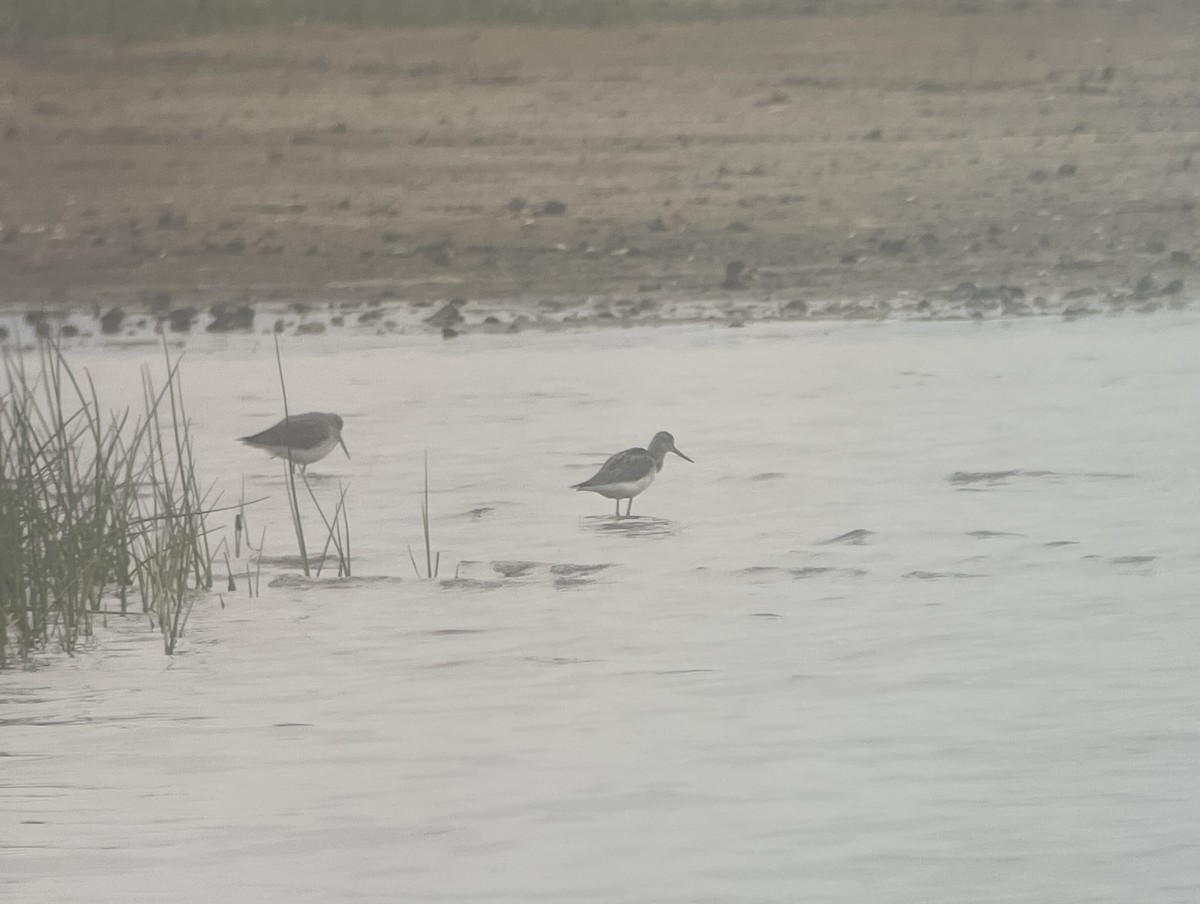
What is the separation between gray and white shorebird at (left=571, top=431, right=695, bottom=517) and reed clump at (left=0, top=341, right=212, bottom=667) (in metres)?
0.60

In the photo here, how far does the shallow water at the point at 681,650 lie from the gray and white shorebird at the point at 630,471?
3cm

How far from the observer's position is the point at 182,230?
10.6 feet

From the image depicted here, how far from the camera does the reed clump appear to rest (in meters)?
2.49

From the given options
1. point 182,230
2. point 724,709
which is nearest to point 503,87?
point 182,230

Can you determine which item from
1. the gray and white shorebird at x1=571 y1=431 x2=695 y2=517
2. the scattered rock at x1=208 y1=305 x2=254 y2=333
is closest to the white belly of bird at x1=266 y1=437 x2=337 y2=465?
the scattered rock at x1=208 y1=305 x2=254 y2=333

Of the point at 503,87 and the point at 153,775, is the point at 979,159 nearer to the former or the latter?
the point at 503,87

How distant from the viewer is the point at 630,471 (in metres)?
2.81

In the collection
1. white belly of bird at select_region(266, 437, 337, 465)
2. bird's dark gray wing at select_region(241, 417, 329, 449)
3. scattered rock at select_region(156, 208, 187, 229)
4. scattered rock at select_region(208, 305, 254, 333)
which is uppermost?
scattered rock at select_region(156, 208, 187, 229)

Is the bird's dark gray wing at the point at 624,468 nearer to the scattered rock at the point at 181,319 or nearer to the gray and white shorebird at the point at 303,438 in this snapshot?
the gray and white shorebird at the point at 303,438

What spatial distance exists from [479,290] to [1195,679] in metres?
1.55

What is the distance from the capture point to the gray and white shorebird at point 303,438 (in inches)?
114

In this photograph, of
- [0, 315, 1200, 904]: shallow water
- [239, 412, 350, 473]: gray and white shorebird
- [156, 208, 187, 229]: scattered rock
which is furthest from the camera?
[156, 208, 187, 229]: scattered rock

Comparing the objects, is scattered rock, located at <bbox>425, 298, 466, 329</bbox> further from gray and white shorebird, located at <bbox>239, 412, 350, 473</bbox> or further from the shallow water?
gray and white shorebird, located at <bbox>239, 412, 350, 473</bbox>

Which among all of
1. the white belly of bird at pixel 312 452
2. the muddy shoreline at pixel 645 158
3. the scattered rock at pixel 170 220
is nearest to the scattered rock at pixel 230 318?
the muddy shoreline at pixel 645 158
